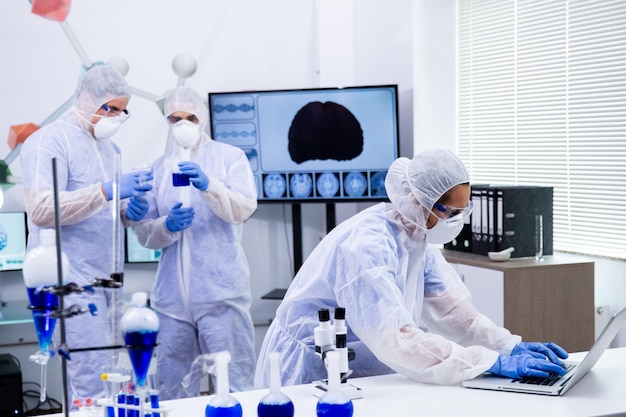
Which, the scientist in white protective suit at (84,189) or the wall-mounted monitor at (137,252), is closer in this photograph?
the scientist in white protective suit at (84,189)

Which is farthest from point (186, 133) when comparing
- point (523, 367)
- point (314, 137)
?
point (523, 367)

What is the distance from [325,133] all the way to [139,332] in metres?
2.73

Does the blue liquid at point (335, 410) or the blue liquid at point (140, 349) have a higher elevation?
the blue liquid at point (140, 349)

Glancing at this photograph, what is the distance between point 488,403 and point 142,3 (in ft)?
10.2

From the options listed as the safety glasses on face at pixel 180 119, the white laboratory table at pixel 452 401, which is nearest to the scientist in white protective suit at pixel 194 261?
the safety glasses on face at pixel 180 119

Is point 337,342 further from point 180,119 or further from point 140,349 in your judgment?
point 180,119

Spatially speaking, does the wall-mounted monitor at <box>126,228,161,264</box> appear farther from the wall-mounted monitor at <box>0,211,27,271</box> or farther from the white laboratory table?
the white laboratory table

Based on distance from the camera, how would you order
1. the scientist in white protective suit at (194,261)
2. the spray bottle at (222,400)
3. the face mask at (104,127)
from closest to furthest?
the spray bottle at (222,400), the face mask at (104,127), the scientist in white protective suit at (194,261)

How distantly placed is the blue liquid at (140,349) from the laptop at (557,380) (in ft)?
2.83

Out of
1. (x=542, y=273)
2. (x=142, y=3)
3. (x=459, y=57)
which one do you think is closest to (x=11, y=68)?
(x=142, y=3)

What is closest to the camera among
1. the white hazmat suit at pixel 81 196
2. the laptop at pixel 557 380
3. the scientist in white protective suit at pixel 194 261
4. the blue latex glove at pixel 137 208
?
the laptop at pixel 557 380

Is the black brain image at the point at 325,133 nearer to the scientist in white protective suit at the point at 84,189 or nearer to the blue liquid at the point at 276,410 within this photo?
the scientist in white protective suit at the point at 84,189

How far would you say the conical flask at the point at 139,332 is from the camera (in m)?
1.31

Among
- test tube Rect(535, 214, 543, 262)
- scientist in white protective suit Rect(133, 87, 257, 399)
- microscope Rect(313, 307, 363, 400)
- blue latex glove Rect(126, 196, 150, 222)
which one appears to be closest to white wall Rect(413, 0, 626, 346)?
test tube Rect(535, 214, 543, 262)
